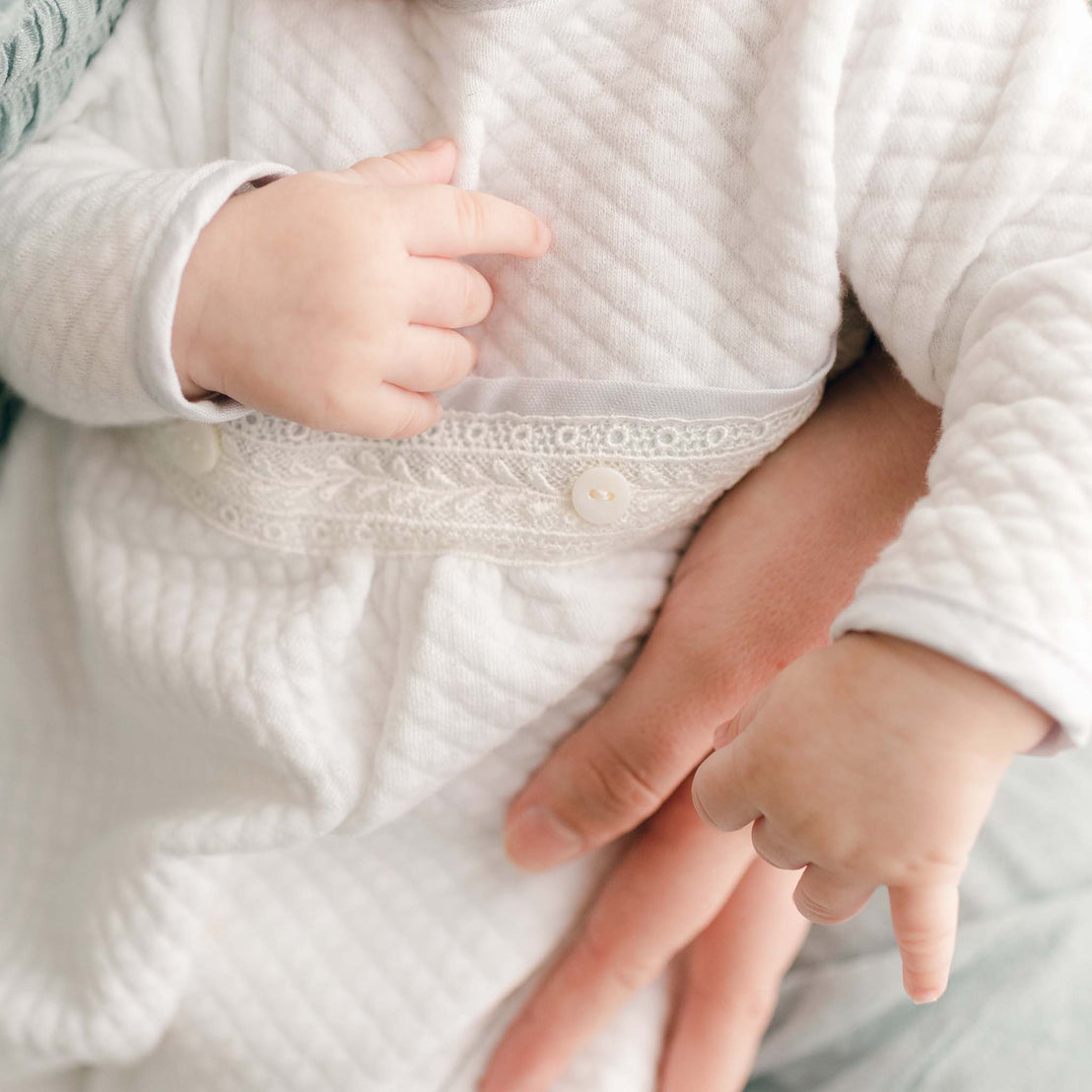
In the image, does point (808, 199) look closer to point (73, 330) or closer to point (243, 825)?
point (73, 330)

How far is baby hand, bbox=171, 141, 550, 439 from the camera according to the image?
0.54m

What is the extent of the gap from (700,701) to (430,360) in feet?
1.03

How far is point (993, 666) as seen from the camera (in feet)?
1.40

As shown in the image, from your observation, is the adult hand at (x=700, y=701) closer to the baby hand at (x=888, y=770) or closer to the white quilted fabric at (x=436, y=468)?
the white quilted fabric at (x=436, y=468)

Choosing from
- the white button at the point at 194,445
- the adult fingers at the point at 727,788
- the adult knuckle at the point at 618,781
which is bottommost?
the adult knuckle at the point at 618,781

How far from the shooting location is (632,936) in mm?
786

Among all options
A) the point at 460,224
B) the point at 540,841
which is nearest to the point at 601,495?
the point at 460,224

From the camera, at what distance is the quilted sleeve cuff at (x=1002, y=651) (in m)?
0.43

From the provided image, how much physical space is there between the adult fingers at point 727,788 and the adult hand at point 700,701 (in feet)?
0.57

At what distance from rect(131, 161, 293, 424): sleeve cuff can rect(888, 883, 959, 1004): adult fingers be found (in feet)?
1.63

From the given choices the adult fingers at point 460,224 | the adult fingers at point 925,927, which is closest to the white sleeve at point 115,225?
the adult fingers at point 460,224

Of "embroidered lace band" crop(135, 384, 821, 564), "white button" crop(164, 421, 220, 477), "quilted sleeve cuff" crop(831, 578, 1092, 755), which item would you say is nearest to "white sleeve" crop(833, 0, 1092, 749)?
"quilted sleeve cuff" crop(831, 578, 1092, 755)

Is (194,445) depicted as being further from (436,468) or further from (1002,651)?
(1002,651)

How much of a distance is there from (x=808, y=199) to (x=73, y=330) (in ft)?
1.49
